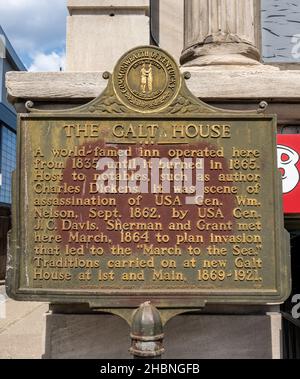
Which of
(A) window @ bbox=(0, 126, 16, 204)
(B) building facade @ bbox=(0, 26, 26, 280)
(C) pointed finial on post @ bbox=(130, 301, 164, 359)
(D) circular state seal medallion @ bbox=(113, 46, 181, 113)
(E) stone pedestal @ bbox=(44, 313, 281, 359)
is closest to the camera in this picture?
(C) pointed finial on post @ bbox=(130, 301, 164, 359)

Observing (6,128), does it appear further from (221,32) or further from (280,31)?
(221,32)

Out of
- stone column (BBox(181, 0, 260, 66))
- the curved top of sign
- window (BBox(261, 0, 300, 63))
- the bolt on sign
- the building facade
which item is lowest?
the bolt on sign

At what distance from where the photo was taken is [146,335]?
10.4 feet

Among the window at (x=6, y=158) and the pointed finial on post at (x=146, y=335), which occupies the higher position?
the window at (x=6, y=158)

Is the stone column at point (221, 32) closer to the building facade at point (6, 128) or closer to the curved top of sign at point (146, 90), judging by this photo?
the curved top of sign at point (146, 90)

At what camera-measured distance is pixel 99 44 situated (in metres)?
5.29

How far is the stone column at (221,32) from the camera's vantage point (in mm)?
4875

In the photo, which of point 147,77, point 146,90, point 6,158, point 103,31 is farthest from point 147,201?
point 6,158

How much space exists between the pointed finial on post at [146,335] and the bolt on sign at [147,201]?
0.37 meters

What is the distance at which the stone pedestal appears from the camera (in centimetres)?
418

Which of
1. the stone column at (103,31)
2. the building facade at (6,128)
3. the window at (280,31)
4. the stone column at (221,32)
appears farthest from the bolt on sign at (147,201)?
the building facade at (6,128)

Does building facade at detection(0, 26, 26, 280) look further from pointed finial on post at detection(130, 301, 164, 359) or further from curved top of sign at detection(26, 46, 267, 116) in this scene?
pointed finial on post at detection(130, 301, 164, 359)

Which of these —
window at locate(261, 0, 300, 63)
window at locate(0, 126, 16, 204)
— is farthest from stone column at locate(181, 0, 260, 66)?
window at locate(0, 126, 16, 204)

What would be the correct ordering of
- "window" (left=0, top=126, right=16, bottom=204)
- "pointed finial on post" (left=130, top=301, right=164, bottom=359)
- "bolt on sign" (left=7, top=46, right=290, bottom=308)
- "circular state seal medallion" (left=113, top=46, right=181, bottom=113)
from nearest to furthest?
"pointed finial on post" (left=130, top=301, right=164, bottom=359), "bolt on sign" (left=7, top=46, right=290, bottom=308), "circular state seal medallion" (left=113, top=46, right=181, bottom=113), "window" (left=0, top=126, right=16, bottom=204)
